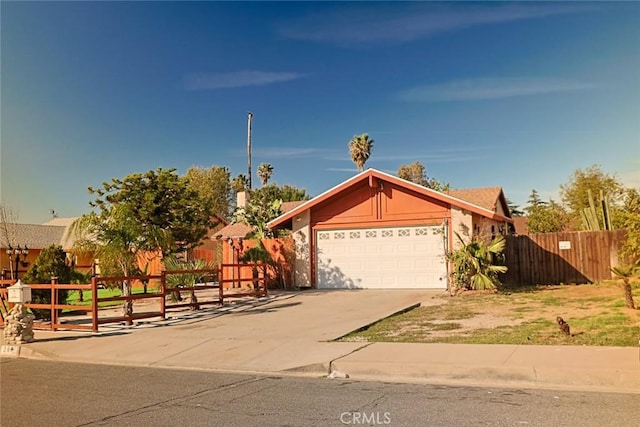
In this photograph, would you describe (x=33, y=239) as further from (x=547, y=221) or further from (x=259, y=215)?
(x=547, y=221)

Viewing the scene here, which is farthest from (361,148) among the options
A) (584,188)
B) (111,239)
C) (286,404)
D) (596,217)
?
(286,404)

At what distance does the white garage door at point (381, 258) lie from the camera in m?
20.8

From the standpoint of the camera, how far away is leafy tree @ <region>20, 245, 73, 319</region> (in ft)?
52.3

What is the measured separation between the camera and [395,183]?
21.7 metres

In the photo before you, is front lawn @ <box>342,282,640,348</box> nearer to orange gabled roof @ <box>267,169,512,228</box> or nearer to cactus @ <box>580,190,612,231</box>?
orange gabled roof @ <box>267,169,512,228</box>

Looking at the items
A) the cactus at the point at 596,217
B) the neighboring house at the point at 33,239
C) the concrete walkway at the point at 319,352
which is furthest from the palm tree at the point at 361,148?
the concrete walkway at the point at 319,352

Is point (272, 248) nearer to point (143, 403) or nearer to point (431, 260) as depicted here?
point (431, 260)

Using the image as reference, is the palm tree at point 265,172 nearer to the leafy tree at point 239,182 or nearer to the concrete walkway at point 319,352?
the leafy tree at point 239,182

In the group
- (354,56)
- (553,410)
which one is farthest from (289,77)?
(553,410)

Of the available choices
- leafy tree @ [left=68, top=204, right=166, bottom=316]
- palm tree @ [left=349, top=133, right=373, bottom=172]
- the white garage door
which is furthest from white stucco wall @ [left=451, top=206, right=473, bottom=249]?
palm tree @ [left=349, top=133, right=373, bottom=172]

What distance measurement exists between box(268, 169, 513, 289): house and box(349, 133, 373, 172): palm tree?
34.4 metres

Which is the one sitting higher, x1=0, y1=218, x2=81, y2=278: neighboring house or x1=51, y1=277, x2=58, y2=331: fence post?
x1=0, y1=218, x2=81, y2=278: neighboring house

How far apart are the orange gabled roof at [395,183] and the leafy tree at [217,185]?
37.0 metres

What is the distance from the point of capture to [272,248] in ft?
78.1
